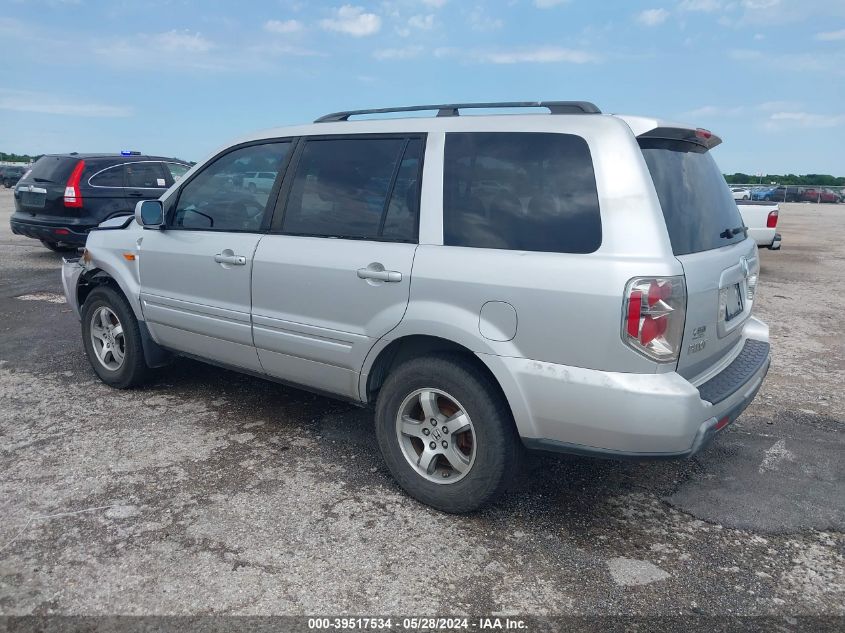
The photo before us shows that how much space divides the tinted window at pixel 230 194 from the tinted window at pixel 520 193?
51.5 inches

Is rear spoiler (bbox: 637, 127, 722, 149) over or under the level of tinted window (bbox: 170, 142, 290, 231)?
over

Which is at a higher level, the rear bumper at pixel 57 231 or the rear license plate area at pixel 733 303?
the rear license plate area at pixel 733 303

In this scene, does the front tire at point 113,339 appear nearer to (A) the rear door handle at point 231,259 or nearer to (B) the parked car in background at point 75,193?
(A) the rear door handle at point 231,259

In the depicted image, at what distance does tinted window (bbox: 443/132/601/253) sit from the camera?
2932 mm

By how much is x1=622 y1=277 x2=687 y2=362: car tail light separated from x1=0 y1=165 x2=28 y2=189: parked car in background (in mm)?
44786

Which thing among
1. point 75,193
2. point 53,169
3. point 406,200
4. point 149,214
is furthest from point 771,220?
point 53,169

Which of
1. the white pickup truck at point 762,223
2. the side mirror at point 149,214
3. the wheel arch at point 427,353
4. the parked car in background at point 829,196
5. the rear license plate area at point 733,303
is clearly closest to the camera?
the wheel arch at point 427,353

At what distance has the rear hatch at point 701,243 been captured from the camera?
114 inches

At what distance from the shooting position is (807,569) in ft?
9.77

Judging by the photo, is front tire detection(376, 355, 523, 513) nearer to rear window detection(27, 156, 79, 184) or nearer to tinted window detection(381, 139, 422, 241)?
tinted window detection(381, 139, 422, 241)

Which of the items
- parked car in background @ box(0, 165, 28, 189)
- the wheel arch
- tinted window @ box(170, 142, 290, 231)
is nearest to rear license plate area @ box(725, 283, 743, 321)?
the wheel arch

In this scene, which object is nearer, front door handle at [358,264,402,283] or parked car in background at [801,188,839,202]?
front door handle at [358,264,402,283]

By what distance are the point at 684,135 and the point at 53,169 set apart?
399 inches

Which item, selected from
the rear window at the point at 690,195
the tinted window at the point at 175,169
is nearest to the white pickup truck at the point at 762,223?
the rear window at the point at 690,195
